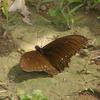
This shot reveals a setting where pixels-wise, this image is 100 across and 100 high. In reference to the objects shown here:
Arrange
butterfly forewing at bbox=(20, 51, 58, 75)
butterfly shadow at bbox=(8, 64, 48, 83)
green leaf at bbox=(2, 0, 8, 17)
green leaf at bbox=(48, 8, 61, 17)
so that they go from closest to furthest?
butterfly forewing at bbox=(20, 51, 58, 75)
butterfly shadow at bbox=(8, 64, 48, 83)
green leaf at bbox=(2, 0, 8, 17)
green leaf at bbox=(48, 8, 61, 17)

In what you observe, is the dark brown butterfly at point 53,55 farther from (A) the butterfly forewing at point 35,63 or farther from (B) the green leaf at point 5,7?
(B) the green leaf at point 5,7

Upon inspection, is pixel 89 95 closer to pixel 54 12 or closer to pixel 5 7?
pixel 54 12

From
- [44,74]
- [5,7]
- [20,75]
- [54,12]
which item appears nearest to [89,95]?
[44,74]

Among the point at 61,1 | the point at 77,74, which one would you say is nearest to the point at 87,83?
the point at 77,74

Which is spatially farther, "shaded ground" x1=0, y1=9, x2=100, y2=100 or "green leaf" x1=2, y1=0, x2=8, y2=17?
"green leaf" x1=2, y1=0, x2=8, y2=17

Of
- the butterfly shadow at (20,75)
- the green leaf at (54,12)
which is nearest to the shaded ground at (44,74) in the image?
the butterfly shadow at (20,75)

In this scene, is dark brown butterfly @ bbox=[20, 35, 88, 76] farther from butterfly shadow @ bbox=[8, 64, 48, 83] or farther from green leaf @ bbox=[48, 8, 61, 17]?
green leaf @ bbox=[48, 8, 61, 17]

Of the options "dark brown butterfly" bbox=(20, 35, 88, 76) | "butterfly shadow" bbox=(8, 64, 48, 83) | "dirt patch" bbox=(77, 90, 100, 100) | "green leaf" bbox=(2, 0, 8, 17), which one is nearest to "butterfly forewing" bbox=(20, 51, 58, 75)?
"dark brown butterfly" bbox=(20, 35, 88, 76)
